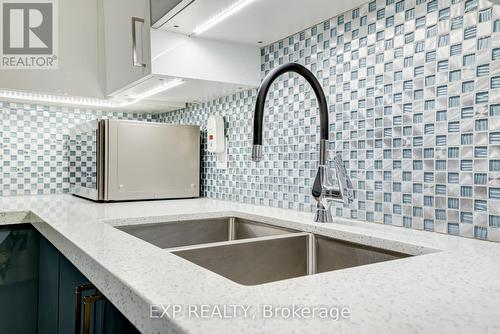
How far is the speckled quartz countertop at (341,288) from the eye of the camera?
0.42 metres

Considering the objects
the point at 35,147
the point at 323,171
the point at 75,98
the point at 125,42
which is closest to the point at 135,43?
the point at 125,42

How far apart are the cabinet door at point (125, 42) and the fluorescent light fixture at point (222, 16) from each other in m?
0.20

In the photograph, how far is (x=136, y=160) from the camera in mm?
1806

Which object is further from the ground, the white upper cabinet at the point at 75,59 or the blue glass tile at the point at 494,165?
the white upper cabinet at the point at 75,59

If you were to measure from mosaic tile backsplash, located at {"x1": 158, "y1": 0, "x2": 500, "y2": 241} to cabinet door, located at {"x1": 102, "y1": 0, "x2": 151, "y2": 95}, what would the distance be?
52cm

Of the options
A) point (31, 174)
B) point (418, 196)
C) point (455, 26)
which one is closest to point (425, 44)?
point (455, 26)

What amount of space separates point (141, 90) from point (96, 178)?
0.45 meters

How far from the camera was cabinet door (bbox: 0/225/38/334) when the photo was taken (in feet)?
4.75

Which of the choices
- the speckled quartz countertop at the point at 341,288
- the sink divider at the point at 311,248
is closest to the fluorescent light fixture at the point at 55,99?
the speckled quartz countertop at the point at 341,288

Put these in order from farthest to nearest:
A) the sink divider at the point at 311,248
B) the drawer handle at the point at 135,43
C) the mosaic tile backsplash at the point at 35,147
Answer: the mosaic tile backsplash at the point at 35,147
the drawer handle at the point at 135,43
the sink divider at the point at 311,248

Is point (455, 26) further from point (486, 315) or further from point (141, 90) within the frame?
point (141, 90)

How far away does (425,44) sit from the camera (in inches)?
39.1

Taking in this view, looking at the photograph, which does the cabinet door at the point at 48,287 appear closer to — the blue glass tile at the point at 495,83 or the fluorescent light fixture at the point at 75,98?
the fluorescent light fixture at the point at 75,98

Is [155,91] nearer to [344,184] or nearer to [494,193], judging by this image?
[344,184]
